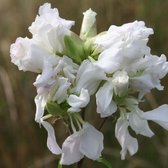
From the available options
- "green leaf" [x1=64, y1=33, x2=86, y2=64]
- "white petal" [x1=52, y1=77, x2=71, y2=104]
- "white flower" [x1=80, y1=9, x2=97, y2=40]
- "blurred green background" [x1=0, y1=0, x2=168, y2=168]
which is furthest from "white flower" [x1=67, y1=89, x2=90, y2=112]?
"blurred green background" [x1=0, y1=0, x2=168, y2=168]

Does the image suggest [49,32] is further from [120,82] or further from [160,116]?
[160,116]

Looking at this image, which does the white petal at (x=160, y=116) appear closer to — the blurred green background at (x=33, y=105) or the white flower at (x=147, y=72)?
the white flower at (x=147, y=72)

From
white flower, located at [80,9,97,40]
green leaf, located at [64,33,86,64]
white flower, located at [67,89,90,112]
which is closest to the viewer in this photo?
white flower, located at [67,89,90,112]

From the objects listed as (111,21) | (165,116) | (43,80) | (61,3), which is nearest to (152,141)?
(111,21)

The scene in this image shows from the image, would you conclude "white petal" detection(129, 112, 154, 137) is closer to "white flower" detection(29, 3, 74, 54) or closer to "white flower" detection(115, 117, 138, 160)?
"white flower" detection(115, 117, 138, 160)

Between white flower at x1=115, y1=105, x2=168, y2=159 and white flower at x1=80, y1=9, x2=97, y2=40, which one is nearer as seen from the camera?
white flower at x1=115, y1=105, x2=168, y2=159

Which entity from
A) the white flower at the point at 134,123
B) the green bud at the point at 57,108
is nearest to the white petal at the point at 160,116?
the white flower at the point at 134,123

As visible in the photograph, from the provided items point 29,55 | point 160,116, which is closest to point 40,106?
point 29,55
